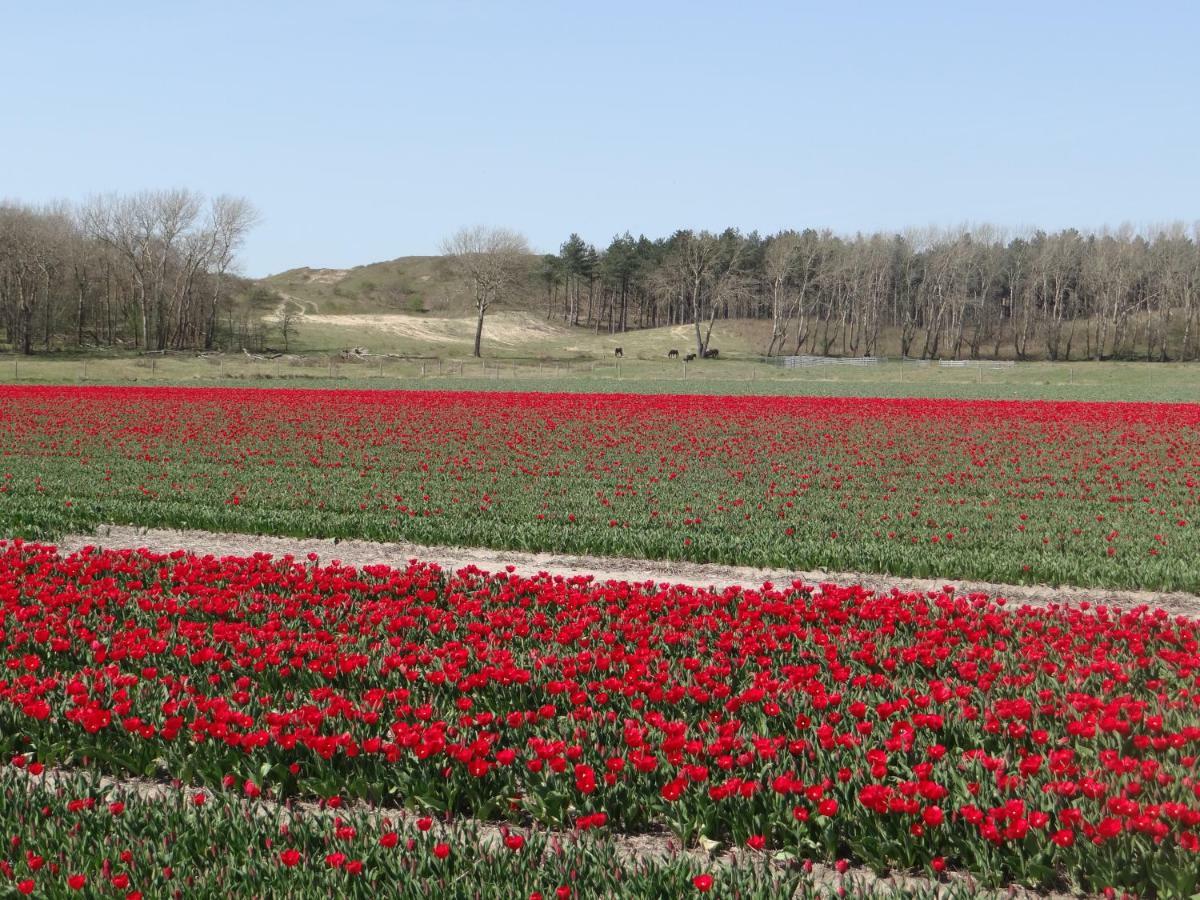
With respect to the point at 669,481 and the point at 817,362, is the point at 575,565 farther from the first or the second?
the point at 817,362

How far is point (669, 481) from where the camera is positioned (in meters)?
19.2

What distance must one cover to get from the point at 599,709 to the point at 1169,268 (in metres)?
139

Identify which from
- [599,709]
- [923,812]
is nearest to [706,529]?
[599,709]

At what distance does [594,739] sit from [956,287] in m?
135

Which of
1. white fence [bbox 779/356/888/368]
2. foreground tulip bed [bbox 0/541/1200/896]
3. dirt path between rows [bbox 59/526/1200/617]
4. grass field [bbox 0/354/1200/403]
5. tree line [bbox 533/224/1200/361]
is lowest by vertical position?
dirt path between rows [bbox 59/526/1200/617]

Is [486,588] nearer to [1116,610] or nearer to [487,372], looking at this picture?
[1116,610]

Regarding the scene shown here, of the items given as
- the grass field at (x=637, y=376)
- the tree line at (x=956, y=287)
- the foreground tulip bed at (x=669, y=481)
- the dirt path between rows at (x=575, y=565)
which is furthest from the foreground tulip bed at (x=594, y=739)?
the tree line at (x=956, y=287)

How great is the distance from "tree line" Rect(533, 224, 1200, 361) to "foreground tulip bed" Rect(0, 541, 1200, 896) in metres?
108

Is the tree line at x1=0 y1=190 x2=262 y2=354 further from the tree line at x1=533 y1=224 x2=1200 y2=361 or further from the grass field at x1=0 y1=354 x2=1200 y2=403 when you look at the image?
the tree line at x1=533 y1=224 x2=1200 y2=361

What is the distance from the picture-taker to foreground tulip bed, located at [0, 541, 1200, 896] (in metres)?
4.64

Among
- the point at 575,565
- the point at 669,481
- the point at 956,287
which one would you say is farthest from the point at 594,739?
the point at 956,287

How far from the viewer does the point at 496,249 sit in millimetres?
105125

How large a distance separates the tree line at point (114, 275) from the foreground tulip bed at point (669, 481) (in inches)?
2757

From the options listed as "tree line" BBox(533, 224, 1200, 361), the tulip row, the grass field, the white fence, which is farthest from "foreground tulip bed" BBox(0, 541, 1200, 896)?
"tree line" BBox(533, 224, 1200, 361)
